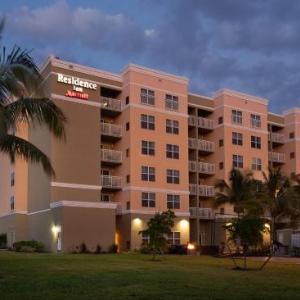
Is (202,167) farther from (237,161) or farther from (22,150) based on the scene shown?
(22,150)

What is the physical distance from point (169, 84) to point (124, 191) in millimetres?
11958

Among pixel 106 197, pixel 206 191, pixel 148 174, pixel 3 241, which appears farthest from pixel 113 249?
pixel 3 241

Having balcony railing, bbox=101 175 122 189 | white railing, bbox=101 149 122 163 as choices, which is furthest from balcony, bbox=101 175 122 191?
white railing, bbox=101 149 122 163

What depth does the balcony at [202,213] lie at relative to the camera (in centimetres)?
5959

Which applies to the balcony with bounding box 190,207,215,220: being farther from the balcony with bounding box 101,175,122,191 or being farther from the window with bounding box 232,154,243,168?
the balcony with bounding box 101,175,122,191

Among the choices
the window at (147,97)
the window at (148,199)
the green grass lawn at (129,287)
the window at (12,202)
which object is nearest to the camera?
the green grass lawn at (129,287)

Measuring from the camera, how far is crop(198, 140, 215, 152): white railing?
2449 inches

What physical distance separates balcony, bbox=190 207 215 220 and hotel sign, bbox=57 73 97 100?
17.1 m

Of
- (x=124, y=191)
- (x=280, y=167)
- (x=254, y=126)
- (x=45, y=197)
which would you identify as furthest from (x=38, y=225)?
(x=280, y=167)

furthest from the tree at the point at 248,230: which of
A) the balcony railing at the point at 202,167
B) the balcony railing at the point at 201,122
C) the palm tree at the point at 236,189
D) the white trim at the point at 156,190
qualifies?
the balcony railing at the point at 201,122

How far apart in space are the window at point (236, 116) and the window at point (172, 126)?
325 inches

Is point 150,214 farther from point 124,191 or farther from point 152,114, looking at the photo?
point 152,114

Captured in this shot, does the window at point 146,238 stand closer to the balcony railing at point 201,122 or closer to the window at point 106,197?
the window at point 106,197

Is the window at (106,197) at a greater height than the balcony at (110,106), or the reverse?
the balcony at (110,106)
